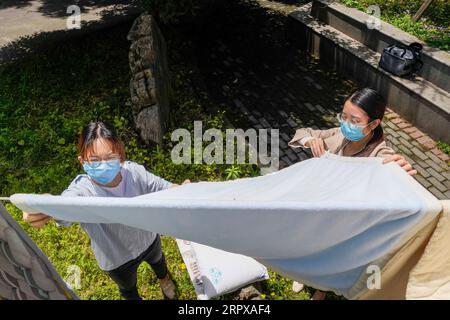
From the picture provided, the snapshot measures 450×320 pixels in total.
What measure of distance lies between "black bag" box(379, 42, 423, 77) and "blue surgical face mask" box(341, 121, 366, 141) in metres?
4.39

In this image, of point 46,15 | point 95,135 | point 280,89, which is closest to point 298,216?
point 95,135

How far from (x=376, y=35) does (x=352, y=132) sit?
5393mm

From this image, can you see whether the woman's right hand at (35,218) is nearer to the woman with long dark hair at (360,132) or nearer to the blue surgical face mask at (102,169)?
the blue surgical face mask at (102,169)

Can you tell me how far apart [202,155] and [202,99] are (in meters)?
1.79

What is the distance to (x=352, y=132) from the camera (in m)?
3.12

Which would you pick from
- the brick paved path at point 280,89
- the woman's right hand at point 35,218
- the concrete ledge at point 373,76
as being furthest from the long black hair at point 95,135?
the concrete ledge at point 373,76

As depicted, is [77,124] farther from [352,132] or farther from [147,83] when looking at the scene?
[352,132]

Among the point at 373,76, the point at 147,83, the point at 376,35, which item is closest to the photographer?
the point at 147,83

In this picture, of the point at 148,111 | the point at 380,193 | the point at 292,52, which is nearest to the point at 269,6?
the point at 292,52

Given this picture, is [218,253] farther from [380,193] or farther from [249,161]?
[380,193]

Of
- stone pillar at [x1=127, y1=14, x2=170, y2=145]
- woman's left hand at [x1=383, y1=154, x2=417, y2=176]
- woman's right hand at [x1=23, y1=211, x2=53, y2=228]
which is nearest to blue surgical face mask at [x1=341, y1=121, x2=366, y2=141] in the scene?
woman's left hand at [x1=383, y1=154, x2=417, y2=176]

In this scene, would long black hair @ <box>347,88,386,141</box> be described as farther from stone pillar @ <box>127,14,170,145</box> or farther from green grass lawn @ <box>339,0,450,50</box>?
green grass lawn @ <box>339,0,450,50</box>

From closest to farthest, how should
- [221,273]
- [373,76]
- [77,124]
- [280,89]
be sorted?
[221,273], [77,124], [373,76], [280,89]
